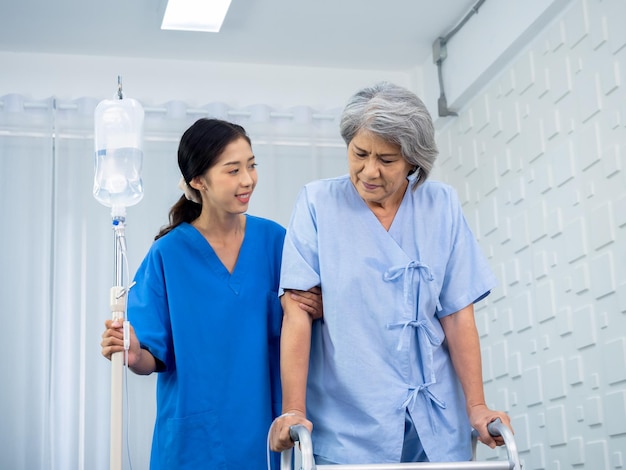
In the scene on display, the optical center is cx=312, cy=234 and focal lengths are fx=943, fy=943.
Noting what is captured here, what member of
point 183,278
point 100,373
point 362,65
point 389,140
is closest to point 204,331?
point 183,278

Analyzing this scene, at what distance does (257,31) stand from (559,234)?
1.68 m

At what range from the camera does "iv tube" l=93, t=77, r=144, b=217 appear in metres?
1.91

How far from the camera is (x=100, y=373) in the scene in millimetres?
4051

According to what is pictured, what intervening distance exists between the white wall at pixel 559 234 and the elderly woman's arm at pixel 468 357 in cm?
111

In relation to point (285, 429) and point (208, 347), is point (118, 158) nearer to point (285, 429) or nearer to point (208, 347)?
point (208, 347)

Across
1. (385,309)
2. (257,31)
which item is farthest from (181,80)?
(385,309)

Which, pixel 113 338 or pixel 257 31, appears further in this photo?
pixel 257 31

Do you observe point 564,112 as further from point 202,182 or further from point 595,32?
point 202,182

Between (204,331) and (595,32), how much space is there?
169cm

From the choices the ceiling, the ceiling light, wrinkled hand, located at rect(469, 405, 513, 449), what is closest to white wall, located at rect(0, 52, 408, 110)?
the ceiling

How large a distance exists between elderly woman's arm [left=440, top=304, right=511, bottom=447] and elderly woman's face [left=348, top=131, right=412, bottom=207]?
29 cm

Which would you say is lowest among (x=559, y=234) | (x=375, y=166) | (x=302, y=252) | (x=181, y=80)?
(x=302, y=252)

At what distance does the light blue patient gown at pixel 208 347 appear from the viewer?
6.87 feet

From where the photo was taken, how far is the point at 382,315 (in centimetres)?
185
